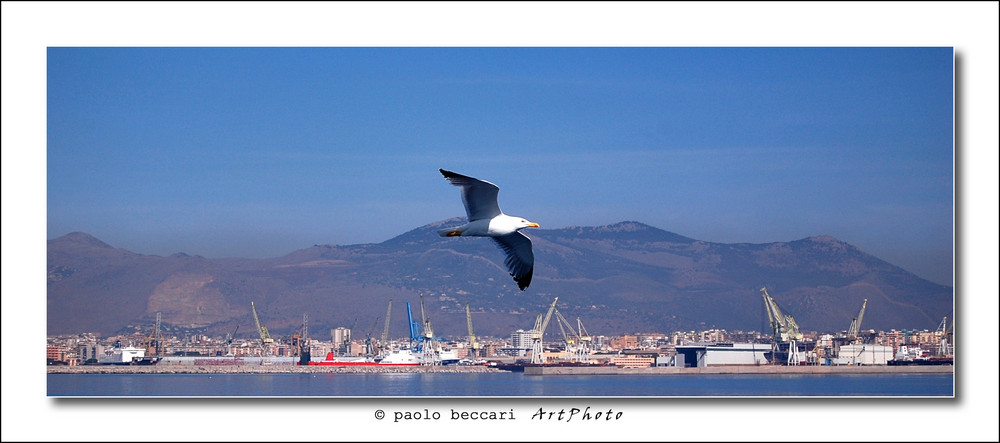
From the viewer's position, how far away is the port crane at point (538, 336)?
1312 inches

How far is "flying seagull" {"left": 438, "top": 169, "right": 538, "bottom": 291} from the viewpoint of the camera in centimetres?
801

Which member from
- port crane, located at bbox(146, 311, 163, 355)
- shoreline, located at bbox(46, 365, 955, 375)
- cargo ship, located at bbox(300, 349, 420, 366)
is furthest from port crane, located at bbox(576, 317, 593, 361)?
port crane, located at bbox(146, 311, 163, 355)

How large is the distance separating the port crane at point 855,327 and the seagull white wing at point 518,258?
1434 centimetres

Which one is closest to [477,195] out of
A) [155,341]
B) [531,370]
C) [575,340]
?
[155,341]

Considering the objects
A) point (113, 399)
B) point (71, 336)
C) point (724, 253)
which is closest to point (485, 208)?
point (113, 399)

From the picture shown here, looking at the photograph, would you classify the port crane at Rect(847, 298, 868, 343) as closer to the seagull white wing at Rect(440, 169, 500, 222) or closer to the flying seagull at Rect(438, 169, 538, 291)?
the flying seagull at Rect(438, 169, 538, 291)

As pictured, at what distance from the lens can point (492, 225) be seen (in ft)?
27.2

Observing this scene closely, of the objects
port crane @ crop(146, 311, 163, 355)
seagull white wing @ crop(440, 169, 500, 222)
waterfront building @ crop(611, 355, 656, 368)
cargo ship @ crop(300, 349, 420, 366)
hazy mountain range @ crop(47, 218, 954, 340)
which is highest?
seagull white wing @ crop(440, 169, 500, 222)

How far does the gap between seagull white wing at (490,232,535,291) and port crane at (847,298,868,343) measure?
14.3 metres

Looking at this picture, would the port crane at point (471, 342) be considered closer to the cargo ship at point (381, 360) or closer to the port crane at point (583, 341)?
the port crane at point (583, 341)

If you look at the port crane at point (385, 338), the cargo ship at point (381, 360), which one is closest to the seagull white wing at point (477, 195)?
the port crane at point (385, 338)

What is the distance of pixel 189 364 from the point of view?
33.7 meters

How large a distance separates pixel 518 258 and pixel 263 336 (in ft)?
81.2

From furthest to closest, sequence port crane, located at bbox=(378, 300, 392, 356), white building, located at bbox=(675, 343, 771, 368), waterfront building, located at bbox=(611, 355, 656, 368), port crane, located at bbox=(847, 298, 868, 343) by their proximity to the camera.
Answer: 1. port crane, located at bbox=(378, 300, 392, 356)
2. waterfront building, located at bbox=(611, 355, 656, 368)
3. white building, located at bbox=(675, 343, 771, 368)
4. port crane, located at bbox=(847, 298, 868, 343)
